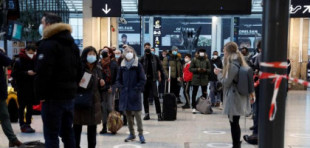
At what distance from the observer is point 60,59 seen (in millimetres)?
4422

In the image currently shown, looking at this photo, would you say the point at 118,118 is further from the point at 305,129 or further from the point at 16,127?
the point at 305,129

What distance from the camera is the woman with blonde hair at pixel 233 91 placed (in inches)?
241

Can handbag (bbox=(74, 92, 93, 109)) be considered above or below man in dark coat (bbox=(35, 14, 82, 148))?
below

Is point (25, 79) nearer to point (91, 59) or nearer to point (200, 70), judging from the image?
point (91, 59)

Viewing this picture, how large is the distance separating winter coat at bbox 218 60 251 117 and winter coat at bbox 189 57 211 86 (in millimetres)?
5381

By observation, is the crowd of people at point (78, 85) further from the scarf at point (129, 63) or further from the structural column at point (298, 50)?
the structural column at point (298, 50)

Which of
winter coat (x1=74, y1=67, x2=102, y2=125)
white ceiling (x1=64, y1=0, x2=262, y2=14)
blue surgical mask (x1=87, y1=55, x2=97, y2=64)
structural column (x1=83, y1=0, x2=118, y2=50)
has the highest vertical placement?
white ceiling (x1=64, y1=0, x2=262, y2=14)

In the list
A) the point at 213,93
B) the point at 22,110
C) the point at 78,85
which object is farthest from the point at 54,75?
the point at 213,93

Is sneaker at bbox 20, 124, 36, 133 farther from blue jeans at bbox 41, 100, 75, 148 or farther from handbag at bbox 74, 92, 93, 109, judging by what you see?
blue jeans at bbox 41, 100, 75, 148

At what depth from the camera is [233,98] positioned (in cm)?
617

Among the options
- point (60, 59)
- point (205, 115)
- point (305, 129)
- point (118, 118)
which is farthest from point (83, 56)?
point (205, 115)

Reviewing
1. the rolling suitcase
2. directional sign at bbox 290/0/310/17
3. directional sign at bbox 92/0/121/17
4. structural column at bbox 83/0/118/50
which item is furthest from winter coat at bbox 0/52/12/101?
structural column at bbox 83/0/118/50

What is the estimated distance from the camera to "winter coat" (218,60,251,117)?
610 centimetres

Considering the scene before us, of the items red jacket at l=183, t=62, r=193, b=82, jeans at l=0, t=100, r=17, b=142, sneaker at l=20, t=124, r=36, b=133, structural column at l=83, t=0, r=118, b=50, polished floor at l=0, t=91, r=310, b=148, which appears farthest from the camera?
structural column at l=83, t=0, r=118, b=50
